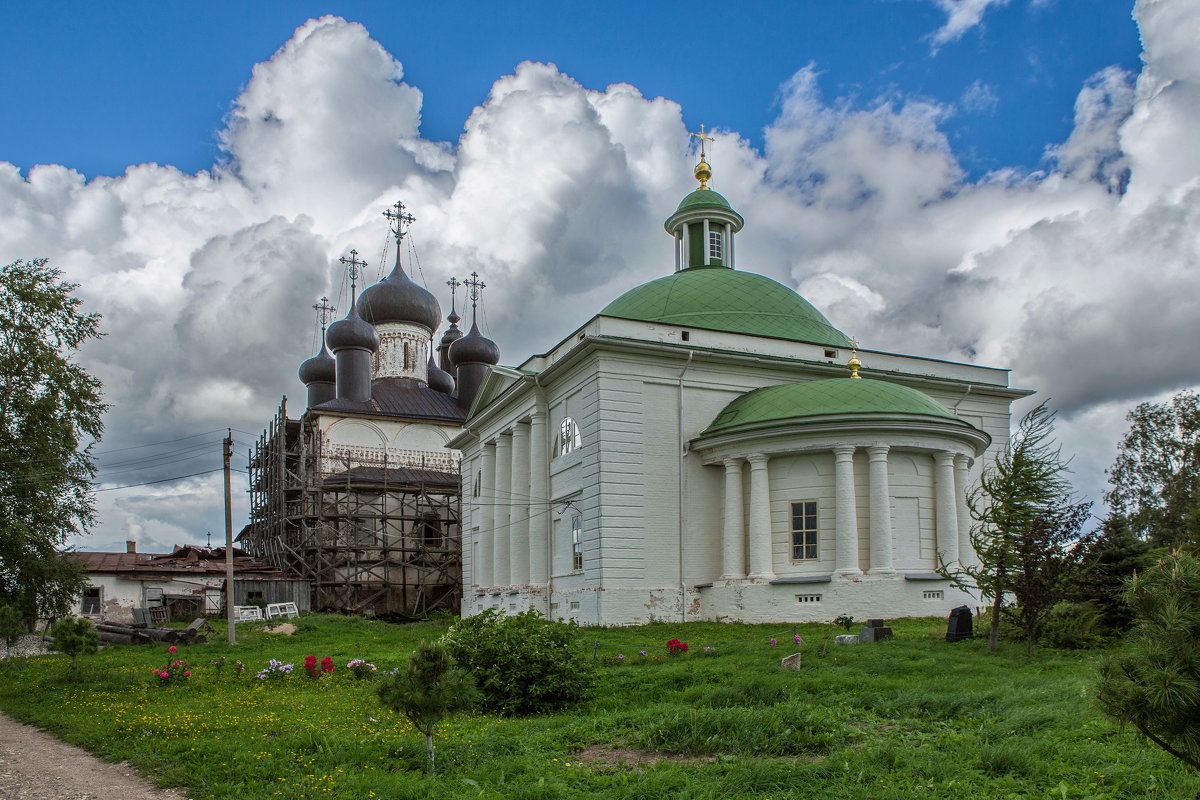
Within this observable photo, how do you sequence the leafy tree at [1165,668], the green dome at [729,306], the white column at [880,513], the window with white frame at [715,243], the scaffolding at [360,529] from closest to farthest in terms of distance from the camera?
the leafy tree at [1165,668] → the white column at [880,513] → the green dome at [729,306] → the window with white frame at [715,243] → the scaffolding at [360,529]

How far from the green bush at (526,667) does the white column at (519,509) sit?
17943mm

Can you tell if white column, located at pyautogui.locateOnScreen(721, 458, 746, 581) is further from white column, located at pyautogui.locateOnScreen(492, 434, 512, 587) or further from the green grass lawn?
white column, located at pyautogui.locateOnScreen(492, 434, 512, 587)

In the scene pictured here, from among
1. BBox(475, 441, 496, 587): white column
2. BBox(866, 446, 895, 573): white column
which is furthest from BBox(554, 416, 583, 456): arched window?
BBox(866, 446, 895, 573): white column

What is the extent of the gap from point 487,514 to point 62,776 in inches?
975

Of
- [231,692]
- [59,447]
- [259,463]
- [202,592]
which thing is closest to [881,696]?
[231,692]

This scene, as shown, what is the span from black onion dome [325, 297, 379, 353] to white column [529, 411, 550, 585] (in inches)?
841

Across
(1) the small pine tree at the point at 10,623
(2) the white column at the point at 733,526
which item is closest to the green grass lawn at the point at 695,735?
(1) the small pine tree at the point at 10,623

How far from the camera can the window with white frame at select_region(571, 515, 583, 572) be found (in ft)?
87.6

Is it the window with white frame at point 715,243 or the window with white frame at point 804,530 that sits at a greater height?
the window with white frame at point 715,243

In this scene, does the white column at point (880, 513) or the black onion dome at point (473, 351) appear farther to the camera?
the black onion dome at point (473, 351)

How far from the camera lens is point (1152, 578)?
568 cm

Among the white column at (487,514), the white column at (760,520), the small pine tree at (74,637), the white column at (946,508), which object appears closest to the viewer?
the small pine tree at (74,637)

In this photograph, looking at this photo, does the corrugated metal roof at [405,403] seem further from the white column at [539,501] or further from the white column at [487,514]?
the white column at [539,501]

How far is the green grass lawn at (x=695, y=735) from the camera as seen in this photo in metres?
7.78
